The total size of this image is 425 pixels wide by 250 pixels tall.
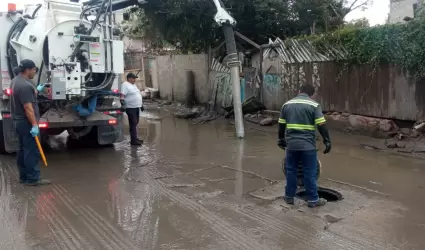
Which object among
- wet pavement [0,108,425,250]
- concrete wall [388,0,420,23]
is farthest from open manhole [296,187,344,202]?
concrete wall [388,0,420,23]

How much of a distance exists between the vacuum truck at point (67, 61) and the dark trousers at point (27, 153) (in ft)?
4.87

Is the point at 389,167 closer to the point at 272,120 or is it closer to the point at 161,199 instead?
the point at 161,199

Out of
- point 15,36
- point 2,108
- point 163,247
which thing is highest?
point 15,36

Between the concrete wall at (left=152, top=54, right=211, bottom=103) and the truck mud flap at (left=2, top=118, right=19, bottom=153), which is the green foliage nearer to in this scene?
the concrete wall at (left=152, top=54, right=211, bottom=103)

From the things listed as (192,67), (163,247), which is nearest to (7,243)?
(163,247)

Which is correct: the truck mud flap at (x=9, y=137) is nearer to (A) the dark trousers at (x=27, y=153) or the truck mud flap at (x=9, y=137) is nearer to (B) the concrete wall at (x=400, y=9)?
(A) the dark trousers at (x=27, y=153)

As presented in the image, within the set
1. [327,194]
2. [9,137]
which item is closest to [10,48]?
[9,137]

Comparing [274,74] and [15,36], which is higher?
[15,36]

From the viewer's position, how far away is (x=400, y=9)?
1504 cm

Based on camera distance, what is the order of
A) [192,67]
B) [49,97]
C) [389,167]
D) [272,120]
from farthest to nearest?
[192,67], [272,120], [49,97], [389,167]

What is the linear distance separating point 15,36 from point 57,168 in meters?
2.78

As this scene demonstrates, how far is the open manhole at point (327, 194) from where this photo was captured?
17.7 ft

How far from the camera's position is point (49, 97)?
7.72 m

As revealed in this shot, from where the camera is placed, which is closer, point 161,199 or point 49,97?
point 161,199
